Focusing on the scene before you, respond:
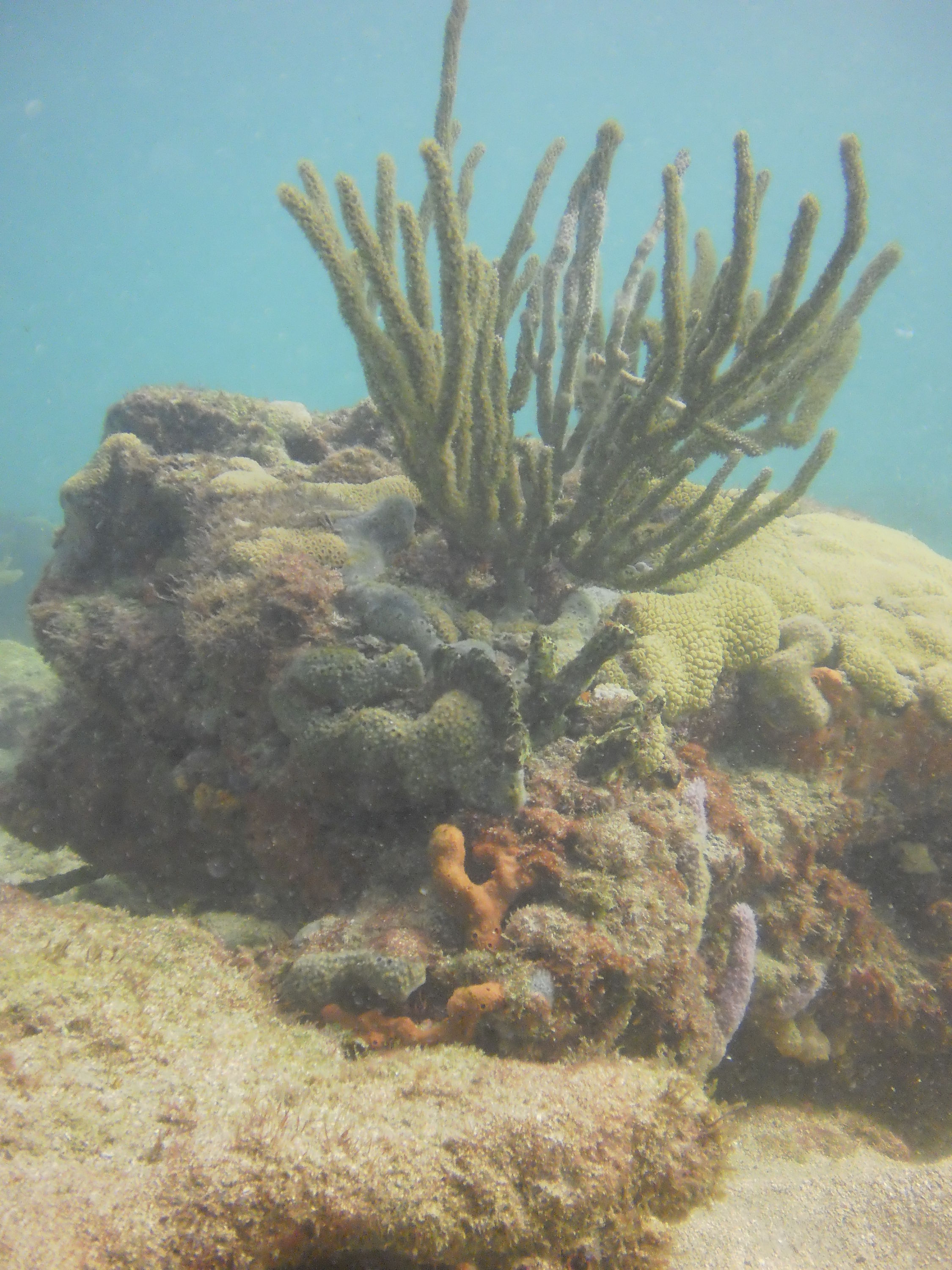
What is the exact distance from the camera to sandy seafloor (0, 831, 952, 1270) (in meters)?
2.17

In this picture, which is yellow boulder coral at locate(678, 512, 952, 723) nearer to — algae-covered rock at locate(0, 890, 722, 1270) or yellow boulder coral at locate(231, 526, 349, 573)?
yellow boulder coral at locate(231, 526, 349, 573)

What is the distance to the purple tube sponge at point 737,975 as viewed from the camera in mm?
2926

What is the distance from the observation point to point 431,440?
3188 mm

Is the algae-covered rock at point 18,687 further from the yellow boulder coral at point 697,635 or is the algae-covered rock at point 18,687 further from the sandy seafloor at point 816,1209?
the sandy seafloor at point 816,1209

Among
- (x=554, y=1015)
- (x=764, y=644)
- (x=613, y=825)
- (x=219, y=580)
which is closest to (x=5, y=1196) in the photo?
(x=554, y=1015)

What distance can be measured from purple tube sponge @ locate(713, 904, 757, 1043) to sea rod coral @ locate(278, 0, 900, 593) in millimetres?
2018

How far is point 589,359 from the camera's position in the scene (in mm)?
4008

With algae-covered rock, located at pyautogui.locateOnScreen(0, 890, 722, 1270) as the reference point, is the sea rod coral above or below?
above

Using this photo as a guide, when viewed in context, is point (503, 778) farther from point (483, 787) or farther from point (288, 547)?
point (288, 547)

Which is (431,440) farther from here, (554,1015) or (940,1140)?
(940,1140)

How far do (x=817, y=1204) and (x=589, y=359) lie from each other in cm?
448

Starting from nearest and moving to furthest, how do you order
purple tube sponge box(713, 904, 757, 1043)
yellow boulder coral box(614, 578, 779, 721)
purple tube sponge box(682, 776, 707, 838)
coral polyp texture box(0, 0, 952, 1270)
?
coral polyp texture box(0, 0, 952, 1270) < purple tube sponge box(713, 904, 757, 1043) < purple tube sponge box(682, 776, 707, 838) < yellow boulder coral box(614, 578, 779, 721)

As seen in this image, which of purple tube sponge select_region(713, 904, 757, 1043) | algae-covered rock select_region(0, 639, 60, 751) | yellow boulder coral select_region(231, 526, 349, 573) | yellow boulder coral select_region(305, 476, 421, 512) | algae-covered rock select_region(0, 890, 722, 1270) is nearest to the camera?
algae-covered rock select_region(0, 890, 722, 1270)

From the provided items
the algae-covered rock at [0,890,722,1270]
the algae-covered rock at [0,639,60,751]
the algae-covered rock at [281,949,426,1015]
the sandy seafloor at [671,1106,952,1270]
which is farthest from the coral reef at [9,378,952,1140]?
the algae-covered rock at [0,639,60,751]
